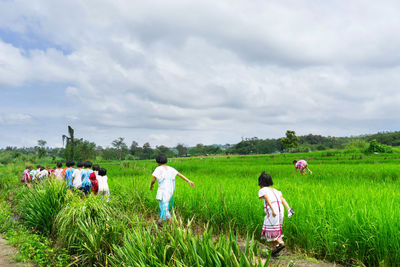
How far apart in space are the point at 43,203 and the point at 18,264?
218 cm

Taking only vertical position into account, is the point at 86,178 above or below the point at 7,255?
above

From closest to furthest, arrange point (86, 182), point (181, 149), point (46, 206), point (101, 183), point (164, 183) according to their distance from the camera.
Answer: point (164, 183)
point (46, 206)
point (101, 183)
point (86, 182)
point (181, 149)

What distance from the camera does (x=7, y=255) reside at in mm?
5359

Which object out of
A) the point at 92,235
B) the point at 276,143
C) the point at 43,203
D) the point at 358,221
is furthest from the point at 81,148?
the point at 276,143

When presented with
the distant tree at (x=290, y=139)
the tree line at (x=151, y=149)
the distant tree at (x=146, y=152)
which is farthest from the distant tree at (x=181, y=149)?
the distant tree at (x=290, y=139)

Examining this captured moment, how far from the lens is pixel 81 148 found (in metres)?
42.5

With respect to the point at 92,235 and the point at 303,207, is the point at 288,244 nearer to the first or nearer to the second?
the point at 303,207

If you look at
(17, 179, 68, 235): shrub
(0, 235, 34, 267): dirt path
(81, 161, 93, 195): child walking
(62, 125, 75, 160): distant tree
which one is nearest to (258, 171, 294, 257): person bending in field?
(0, 235, 34, 267): dirt path

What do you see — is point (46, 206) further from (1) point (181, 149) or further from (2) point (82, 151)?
(1) point (181, 149)

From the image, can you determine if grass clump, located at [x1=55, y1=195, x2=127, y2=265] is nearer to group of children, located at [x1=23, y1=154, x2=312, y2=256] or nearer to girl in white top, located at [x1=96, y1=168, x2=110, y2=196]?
group of children, located at [x1=23, y1=154, x2=312, y2=256]

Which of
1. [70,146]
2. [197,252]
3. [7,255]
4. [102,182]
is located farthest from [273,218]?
[70,146]

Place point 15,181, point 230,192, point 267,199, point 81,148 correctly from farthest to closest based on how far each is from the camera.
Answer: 1. point 81,148
2. point 15,181
3. point 230,192
4. point 267,199

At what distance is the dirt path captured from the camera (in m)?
4.90

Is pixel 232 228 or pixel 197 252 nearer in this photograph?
pixel 197 252
